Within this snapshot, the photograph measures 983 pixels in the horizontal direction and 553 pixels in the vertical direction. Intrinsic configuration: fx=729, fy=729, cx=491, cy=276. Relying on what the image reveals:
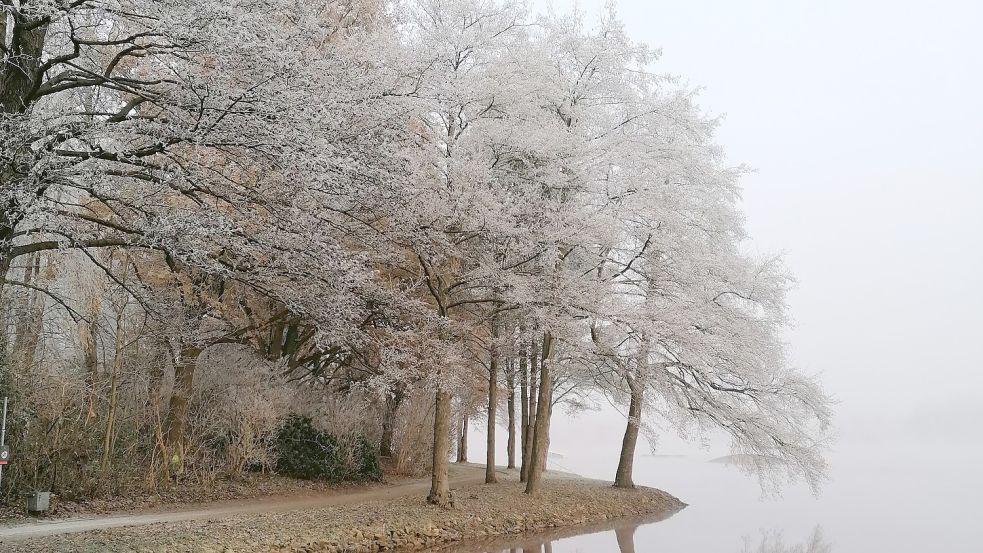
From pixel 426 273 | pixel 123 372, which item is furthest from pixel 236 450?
pixel 426 273

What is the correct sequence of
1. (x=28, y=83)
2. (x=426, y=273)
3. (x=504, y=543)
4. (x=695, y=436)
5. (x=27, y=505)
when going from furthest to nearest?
(x=695, y=436)
(x=426, y=273)
(x=504, y=543)
(x=27, y=505)
(x=28, y=83)

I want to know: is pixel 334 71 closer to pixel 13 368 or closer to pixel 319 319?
pixel 319 319

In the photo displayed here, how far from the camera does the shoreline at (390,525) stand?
9.27m

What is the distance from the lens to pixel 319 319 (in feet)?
34.1

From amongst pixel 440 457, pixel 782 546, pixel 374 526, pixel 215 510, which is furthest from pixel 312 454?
pixel 782 546

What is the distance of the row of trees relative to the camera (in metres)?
8.03

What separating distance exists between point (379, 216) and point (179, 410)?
6927 mm

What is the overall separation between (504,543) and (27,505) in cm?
752

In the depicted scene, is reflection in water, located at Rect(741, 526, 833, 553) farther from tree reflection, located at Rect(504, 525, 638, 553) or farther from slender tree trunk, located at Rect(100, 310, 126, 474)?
slender tree trunk, located at Rect(100, 310, 126, 474)

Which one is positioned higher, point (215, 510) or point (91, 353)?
point (91, 353)

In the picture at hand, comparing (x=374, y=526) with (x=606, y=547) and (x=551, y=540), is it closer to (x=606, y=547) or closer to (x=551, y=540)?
(x=551, y=540)

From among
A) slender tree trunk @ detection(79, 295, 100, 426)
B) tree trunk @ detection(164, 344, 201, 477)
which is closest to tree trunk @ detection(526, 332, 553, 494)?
tree trunk @ detection(164, 344, 201, 477)

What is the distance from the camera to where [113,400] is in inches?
504

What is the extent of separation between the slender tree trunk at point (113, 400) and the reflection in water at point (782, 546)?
38.7 feet
